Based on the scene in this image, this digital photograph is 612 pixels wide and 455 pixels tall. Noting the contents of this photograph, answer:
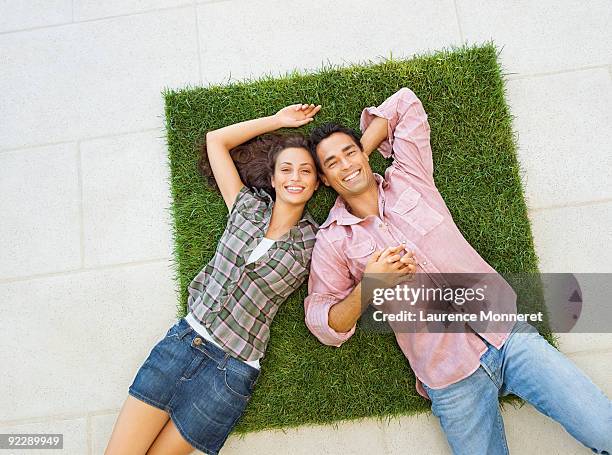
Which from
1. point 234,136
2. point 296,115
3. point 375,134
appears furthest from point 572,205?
point 234,136

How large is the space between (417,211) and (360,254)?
0.30m

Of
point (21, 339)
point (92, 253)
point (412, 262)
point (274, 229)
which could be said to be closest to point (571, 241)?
point (412, 262)

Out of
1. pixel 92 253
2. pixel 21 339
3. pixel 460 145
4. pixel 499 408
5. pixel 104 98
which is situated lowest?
pixel 499 408

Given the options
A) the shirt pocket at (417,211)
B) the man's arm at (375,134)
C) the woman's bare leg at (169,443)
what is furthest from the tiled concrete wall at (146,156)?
the shirt pocket at (417,211)

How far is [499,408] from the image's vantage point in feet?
7.93

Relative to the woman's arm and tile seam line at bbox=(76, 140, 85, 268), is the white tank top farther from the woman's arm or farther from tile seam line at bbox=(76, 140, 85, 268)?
tile seam line at bbox=(76, 140, 85, 268)

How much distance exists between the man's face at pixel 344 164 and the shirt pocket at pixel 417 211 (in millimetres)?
158

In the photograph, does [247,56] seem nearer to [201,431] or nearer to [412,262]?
[412,262]

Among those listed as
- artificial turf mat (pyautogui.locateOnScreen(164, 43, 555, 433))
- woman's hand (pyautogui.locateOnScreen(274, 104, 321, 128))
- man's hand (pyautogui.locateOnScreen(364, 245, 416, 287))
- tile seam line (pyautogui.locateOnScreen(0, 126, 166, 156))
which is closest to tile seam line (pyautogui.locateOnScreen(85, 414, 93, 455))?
artificial turf mat (pyautogui.locateOnScreen(164, 43, 555, 433))

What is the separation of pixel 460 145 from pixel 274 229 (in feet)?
3.16

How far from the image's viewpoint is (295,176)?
229cm

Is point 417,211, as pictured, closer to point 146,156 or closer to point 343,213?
point 343,213

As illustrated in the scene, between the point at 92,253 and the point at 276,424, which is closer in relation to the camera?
the point at 276,424

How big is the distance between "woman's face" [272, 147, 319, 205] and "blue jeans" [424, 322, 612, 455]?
0.98m
